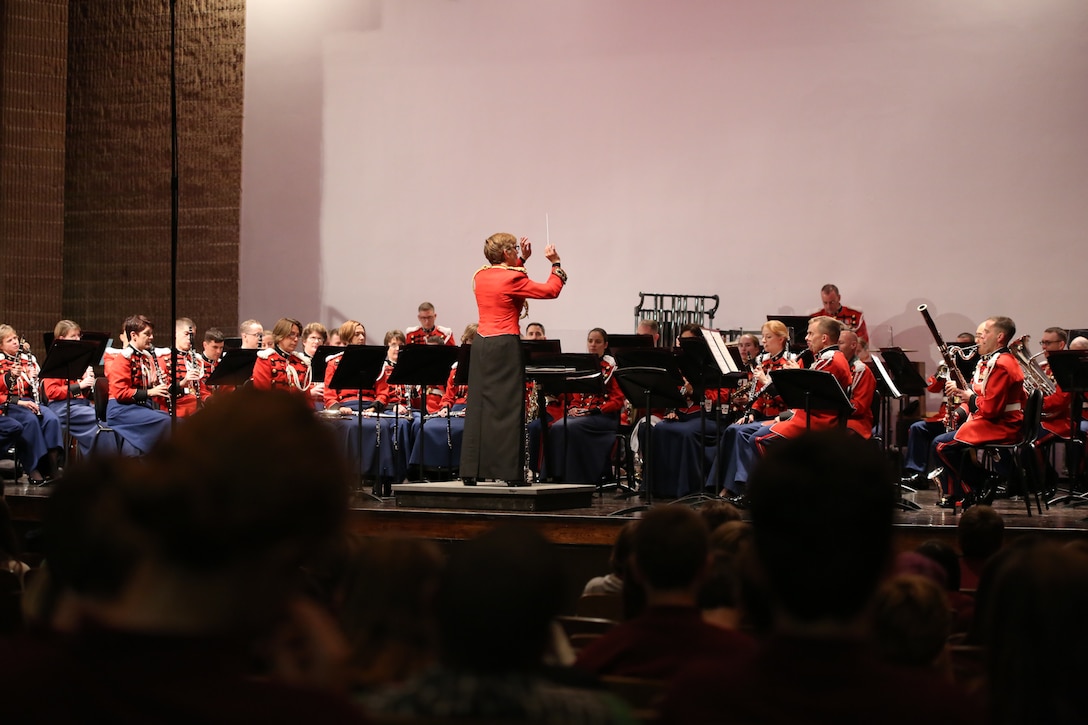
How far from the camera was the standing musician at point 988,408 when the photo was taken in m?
7.51

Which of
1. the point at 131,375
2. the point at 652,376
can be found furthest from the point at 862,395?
the point at 131,375

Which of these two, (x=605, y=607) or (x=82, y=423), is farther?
(x=82, y=423)

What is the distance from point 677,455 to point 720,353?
70.6 inches

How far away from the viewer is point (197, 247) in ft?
43.4

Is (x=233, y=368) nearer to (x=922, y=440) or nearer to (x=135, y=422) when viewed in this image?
(x=135, y=422)

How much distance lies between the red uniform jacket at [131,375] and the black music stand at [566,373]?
311 centimetres

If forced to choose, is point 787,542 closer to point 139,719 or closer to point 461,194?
point 139,719

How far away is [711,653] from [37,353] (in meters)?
10.6

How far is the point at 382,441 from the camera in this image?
29.5 ft

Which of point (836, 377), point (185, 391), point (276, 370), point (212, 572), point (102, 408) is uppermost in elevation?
point (212, 572)

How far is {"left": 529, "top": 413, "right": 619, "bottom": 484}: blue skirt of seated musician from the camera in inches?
363

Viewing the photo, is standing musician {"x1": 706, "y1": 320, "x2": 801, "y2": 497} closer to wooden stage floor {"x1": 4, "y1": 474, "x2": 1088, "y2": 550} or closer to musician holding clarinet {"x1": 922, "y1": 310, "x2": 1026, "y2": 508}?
wooden stage floor {"x1": 4, "y1": 474, "x2": 1088, "y2": 550}

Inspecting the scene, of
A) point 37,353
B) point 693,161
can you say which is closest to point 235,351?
point 37,353

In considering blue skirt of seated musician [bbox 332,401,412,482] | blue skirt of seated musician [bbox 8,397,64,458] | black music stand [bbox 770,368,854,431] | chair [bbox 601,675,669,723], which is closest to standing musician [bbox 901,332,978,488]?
black music stand [bbox 770,368,854,431]
